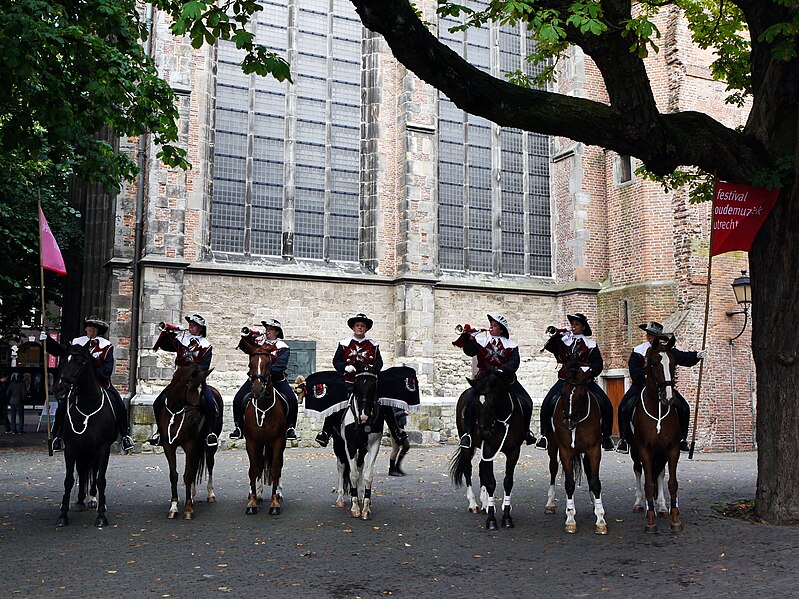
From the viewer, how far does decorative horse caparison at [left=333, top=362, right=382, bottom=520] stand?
9.49 meters

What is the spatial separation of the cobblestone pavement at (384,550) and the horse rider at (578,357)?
1.19 meters

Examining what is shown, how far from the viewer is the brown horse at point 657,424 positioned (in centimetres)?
889

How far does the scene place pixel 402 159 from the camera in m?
21.1

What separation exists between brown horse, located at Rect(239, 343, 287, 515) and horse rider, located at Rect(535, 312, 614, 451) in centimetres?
335

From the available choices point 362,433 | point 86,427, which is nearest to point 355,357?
point 362,433

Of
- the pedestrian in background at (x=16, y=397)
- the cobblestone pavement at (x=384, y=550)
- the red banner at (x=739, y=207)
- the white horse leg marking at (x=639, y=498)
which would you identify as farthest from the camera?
the pedestrian in background at (x=16, y=397)

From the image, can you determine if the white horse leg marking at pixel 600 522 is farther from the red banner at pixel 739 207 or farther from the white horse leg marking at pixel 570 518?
the red banner at pixel 739 207

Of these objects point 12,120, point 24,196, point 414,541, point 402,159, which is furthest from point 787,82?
point 24,196

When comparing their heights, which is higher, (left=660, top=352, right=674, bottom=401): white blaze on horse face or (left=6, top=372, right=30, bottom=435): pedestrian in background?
(left=660, top=352, right=674, bottom=401): white blaze on horse face

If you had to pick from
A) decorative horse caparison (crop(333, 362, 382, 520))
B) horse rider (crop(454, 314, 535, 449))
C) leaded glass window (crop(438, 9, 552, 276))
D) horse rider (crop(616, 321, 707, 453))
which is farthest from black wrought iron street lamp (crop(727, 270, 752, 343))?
decorative horse caparison (crop(333, 362, 382, 520))

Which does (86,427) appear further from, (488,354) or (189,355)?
(488,354)

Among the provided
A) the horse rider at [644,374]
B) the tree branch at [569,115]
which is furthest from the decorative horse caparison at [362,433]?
the tree branch at [569,115]

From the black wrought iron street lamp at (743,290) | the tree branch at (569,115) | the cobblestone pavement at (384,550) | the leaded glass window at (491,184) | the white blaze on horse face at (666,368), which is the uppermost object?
the leaded glass window at (491,184)

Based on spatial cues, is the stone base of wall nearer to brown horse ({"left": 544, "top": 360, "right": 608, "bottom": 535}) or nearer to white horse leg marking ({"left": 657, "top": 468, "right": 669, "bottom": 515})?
white horse leg marking ({"left": 657, "top": 468, "right": 669, "bottom": 515})
